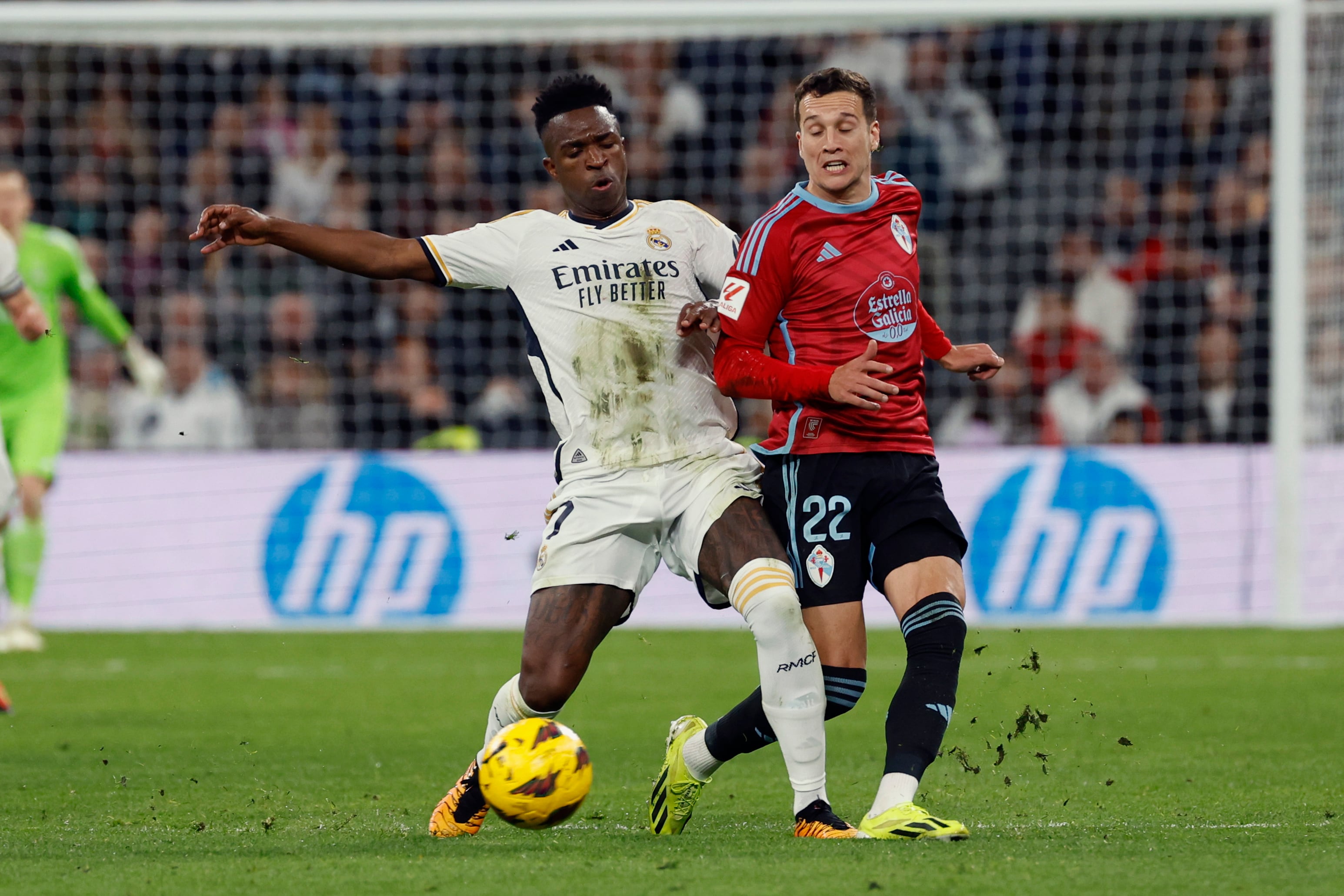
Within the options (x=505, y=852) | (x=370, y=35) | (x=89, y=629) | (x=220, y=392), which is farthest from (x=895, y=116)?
(x=505, y=852)

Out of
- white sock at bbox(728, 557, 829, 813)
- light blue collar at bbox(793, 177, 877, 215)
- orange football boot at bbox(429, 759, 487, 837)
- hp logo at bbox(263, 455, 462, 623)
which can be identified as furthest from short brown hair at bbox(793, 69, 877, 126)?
hp logo at bbox(263, 455, 462, 623)

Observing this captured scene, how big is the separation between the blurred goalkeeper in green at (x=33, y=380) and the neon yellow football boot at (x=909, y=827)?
7.45 metres

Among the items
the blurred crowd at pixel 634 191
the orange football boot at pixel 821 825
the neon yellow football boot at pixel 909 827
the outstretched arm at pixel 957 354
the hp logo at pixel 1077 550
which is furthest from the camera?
the blurred crowd at pixel 634 191

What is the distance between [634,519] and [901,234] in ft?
3.71

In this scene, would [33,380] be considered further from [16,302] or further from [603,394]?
[603,394]

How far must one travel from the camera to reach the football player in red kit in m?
5.08

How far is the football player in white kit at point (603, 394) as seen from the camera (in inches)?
201

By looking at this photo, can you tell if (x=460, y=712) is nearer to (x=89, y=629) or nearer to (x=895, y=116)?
(x=89, y=629)

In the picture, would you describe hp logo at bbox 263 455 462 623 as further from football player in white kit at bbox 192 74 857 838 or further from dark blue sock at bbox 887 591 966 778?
dark blue sock at bbox 887 591 966 778

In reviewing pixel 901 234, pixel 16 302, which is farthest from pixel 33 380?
pixel 901 234

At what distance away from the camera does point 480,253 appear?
208 inches

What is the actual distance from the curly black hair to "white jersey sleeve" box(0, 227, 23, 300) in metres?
3.66

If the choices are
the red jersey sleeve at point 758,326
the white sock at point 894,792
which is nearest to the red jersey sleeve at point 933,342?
the red jersey sleeve at point 758,326

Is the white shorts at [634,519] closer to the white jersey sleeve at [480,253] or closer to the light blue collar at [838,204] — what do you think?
the white jersey sleeve at [480,253]
